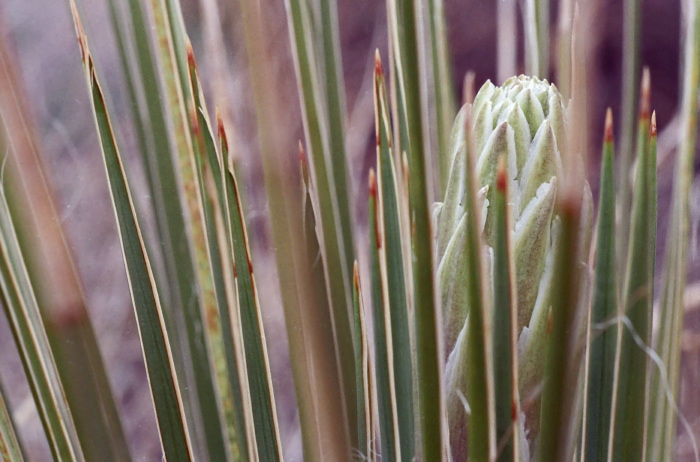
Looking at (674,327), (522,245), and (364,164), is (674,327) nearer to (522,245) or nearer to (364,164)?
(522,245)

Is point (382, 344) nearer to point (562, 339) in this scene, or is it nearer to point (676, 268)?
point (562, 339)

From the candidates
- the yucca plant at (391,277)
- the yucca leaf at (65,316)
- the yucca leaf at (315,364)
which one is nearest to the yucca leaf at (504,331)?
the yucca plant at (391,277)

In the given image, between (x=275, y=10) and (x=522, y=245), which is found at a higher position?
(x=275, y=10)

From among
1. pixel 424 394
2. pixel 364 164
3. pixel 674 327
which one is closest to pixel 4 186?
pixel 424 394

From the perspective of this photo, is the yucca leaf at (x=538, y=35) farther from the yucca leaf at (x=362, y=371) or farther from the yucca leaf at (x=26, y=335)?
the yucca leaf at (x=26, y=335)

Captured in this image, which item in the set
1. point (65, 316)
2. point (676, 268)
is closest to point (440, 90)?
point (676, 268)

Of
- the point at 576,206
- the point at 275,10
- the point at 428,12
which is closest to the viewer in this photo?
the point at 576,206

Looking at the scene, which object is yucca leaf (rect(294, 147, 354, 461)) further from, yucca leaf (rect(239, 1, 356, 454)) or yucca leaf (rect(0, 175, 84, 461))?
yucca leaf (rect(0, 175, 84, 461))
